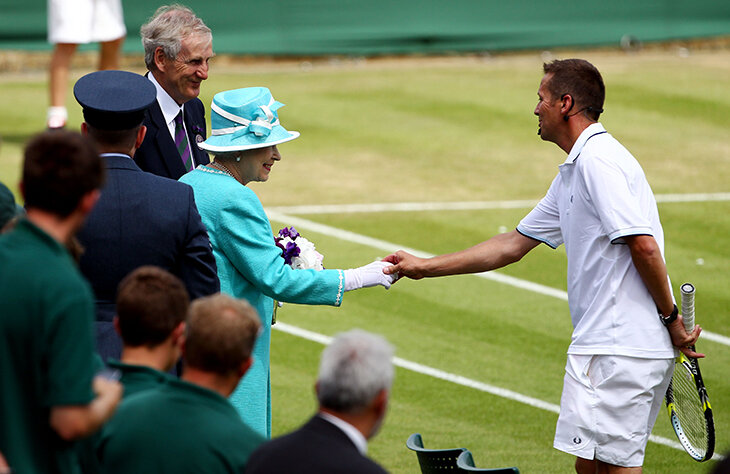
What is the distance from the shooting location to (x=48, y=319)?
337cm

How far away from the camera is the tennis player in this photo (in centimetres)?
572

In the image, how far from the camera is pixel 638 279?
5.84m

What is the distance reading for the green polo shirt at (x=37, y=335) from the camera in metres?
3.38

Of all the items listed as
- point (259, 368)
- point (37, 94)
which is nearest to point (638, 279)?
point (259, 368)

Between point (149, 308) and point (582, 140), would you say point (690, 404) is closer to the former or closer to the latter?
point (582, 140)

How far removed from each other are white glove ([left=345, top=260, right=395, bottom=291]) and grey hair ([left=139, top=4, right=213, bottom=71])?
1.75 metres

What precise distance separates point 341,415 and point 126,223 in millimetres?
1860

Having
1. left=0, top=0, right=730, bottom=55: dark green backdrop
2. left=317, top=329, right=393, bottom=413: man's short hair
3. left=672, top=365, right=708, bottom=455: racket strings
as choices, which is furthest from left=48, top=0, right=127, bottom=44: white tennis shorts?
left=317, top=329, right=393, bottom=413: man's short hair

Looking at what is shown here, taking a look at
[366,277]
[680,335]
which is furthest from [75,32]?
[680,335]

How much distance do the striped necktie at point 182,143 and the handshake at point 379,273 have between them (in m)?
1.27

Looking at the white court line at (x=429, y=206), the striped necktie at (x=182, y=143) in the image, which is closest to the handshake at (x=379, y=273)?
the striped necktie at (x=182, y=143)

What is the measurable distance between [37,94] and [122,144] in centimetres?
1478

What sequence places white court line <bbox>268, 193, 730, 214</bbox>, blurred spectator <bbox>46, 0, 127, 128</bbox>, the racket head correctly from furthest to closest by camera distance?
1. blurred spectator <bbox>46, 0, 127, 128</bbox>
2. white court line <bbox>268, 193, 730, 214</bbox>
3. the racket head

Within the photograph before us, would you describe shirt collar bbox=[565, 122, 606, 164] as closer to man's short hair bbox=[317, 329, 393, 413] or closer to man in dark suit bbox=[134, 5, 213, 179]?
man in dark suit bbox=[134, 5, 213, 179]
